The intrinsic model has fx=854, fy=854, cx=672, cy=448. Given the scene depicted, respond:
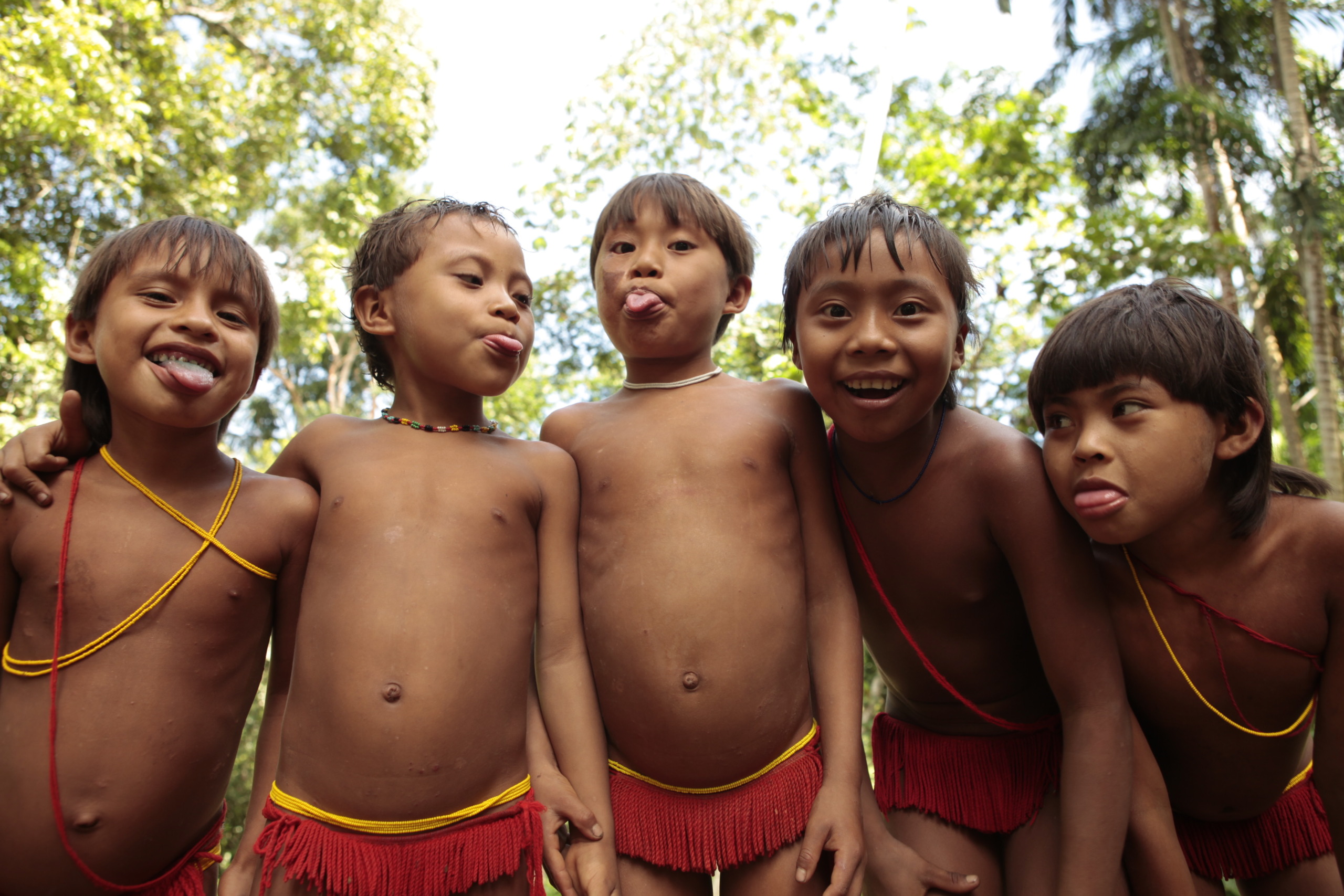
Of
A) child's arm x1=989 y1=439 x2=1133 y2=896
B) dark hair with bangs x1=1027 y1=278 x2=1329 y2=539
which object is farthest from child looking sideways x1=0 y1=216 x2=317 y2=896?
dark hair with bangs x1=1027 y1=278 x2=1329 y2=539

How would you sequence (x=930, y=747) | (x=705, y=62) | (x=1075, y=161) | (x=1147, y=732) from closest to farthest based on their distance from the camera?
1. (x=1147, y=732)
2. (x=930, y=747)
3. (x=705, y=62)
4. (x=1075, y=161)

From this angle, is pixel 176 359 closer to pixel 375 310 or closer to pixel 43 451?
pixel 43 451

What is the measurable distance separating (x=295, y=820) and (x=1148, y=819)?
1644 mm

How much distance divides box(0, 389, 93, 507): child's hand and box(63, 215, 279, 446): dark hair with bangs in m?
0.04

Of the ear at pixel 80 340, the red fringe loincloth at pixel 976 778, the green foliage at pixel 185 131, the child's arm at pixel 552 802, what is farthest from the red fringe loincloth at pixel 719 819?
the green foliage at pixel 185 131

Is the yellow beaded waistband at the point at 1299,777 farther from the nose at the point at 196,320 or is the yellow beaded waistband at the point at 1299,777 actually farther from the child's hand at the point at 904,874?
the nose at the point at 196,320

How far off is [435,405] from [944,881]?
1.48m

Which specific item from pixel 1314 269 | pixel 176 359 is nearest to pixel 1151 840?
pixel 176 359

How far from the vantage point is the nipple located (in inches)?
60.8

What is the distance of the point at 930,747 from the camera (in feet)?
6.46

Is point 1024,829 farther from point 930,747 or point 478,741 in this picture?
point 478,741

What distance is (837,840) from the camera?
5.24 ft

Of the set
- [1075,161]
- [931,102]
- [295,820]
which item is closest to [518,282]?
[295,820]

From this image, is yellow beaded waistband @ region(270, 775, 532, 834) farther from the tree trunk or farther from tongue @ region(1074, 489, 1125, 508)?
the tree trunk
